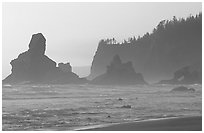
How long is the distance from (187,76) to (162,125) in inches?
29.1

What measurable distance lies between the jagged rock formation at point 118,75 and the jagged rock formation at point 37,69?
0.27 meters

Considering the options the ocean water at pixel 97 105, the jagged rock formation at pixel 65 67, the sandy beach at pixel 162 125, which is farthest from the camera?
the jagged rock formation at pixel 65 67

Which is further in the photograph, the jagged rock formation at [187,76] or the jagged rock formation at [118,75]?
the jagged rock formation at [118,75]

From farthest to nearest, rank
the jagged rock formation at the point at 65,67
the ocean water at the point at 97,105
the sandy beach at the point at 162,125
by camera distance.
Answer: the jagged rock formation at the point at 65,67
the ocean water at the point at 97,105
the sandy beach at the point at 162,125

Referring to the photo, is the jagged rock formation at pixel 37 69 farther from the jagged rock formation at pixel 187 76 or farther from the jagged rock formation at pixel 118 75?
the jagged rock formation at pixel 187 76

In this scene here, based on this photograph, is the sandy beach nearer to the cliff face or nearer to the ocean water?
the ocean water

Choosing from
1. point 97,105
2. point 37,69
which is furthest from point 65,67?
point 97,105

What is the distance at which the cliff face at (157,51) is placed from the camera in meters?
5.56

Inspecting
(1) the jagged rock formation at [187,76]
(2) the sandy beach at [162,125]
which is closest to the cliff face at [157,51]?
(1) the jagged rock formation at [187,76]

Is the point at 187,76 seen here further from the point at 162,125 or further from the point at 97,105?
the point at 97,105

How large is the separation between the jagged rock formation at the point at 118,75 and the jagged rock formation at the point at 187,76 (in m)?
0.33

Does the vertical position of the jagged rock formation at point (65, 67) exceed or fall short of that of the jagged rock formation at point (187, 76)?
it exceeds it

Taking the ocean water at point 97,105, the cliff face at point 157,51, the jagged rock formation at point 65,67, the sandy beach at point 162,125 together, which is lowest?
the sandy beach at point 162,125

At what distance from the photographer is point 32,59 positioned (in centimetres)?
559
